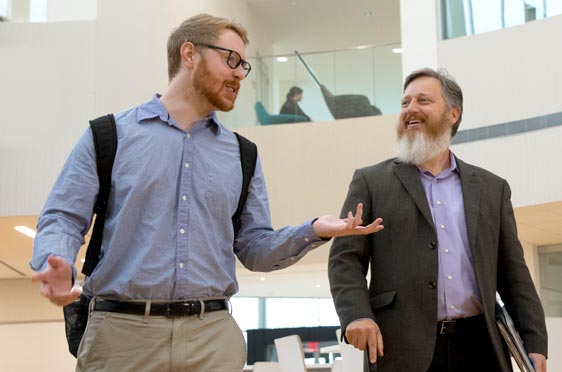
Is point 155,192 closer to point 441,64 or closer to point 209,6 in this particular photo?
point 441,64

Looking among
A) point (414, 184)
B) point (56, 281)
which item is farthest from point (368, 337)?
point (56, 281)

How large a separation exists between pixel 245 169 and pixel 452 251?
38.0 inches

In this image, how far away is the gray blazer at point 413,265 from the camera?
320cm

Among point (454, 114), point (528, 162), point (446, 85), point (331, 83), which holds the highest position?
point (331, 83)

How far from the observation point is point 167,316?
7.95ft

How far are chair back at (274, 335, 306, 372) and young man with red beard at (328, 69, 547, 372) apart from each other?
525 centimetres

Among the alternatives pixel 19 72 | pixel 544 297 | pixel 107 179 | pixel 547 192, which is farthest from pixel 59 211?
pixel 544 297

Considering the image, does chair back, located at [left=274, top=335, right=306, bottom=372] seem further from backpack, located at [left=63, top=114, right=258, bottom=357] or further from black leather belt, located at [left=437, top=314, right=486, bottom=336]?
backpack, located at [left=63, top=114, right=258, bottom=357]

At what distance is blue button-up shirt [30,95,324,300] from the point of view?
8.01 feet

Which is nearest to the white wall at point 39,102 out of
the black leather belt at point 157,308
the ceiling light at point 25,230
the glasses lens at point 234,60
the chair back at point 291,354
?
the ceiling light at point 25,230

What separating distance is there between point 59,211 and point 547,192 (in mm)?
8507

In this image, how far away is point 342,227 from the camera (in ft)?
8.11

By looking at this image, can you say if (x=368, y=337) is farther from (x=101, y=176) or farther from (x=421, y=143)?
(x=101, y=176)

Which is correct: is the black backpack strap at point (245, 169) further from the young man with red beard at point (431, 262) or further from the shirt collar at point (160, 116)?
the young man with red beard at point (431, 262)
